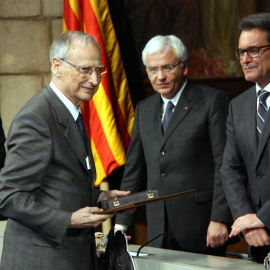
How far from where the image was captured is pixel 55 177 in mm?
2400

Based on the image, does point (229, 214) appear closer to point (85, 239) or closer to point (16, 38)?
point (85, 239)

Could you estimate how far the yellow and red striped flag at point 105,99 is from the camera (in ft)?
16.9

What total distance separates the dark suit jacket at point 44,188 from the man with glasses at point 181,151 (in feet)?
4.32

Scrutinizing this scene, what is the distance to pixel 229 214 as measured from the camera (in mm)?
3518

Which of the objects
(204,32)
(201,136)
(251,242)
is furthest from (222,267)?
(204,32)

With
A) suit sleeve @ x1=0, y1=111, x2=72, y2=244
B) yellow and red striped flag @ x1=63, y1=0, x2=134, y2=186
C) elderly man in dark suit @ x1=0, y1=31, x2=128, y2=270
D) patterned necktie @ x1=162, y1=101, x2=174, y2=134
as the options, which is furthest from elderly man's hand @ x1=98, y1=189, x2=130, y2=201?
yellow and red striped flag @ x1=63, y1=0, x2=134, y2=186

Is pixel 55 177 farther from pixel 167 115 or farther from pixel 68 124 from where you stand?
pixel 167 115

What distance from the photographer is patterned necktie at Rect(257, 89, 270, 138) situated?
3.19 meters

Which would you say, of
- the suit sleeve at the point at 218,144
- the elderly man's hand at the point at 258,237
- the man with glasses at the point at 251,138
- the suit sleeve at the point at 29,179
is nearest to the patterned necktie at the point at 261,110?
the man with glasses at the point at 251,138

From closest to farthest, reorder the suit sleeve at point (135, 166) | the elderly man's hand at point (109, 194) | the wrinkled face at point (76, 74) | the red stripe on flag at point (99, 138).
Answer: the wrinkled face at point (76, 74) → the elderly man's hand at point (109, 194) → the suit sleeve at point (135, 166) → the red stripe on flag at point (99, 138)

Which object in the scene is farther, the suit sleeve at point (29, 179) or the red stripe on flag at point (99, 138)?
the red stripe on flag at point (99, 138)

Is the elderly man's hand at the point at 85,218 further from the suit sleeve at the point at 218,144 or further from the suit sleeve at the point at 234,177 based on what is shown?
the suit sleeve at the point at 218,144

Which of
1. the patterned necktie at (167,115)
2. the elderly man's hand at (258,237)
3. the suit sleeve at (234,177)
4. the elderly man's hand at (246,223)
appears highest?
the patterned necktie at (167,115)

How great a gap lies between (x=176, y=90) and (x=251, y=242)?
1341mm
